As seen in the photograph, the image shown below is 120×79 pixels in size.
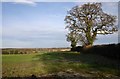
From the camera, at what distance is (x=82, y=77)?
1030cm

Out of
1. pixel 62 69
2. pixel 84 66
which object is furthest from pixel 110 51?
pixel 62 69

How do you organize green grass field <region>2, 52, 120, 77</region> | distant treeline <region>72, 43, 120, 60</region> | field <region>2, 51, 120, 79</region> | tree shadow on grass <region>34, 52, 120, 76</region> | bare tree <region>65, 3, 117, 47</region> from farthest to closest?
bare tree <region>65, 3, 117, 47</region>, distant treeline <region>72, 43, 120, 60</region>, tree shadow on grass <region>34, 52, 120, 76</region>, green grass field <region>2, 52, 120, 77</region>, field <region>2, 51, 120, 79</region>

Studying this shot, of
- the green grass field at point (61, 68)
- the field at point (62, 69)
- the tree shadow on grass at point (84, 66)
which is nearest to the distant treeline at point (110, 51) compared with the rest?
the tree shadow on grass at point (84, 66)

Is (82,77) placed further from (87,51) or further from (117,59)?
(87,51)

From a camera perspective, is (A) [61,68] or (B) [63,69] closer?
(B) [63,69]

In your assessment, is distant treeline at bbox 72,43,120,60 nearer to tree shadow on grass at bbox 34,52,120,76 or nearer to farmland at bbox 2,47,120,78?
tree shadow on grass at bbox 34,52,120,76

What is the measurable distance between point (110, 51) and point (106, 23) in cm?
1608

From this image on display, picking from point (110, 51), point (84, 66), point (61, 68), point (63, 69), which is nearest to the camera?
point (63, 69)

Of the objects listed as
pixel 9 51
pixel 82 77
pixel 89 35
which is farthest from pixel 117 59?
pixel 9 51

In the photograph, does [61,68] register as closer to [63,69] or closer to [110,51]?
[63,69]

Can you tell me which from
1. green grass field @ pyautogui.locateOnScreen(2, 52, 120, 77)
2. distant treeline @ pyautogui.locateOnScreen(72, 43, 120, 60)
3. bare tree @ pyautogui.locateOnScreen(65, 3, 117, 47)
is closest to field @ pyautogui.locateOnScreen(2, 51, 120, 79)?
green grass field @ pyautogui.locateOnScreen(2, 52, 120, 77)

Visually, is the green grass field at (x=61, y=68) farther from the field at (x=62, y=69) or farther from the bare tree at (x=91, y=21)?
the bare tree at (x=91, y=21)

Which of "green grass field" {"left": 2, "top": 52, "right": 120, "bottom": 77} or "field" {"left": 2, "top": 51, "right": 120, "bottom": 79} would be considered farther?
"green grass field" {"left": 2, "top": 52, "right": 120, "bottom": 77}

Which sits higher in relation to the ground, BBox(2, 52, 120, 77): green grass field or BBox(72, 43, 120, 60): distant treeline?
BBox(72, 43, 120, 60): distant treeline
